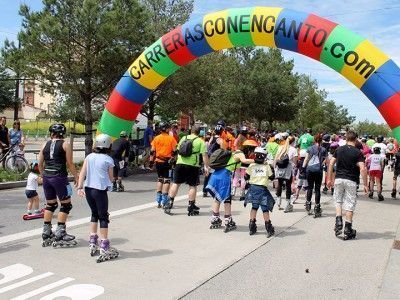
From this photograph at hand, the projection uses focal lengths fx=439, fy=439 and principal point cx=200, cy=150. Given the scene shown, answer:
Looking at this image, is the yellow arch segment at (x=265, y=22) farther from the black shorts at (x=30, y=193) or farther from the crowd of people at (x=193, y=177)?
the black shorts at (x=30, y=193)

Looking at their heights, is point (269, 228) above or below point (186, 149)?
below

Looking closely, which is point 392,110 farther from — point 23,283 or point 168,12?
point 168,12

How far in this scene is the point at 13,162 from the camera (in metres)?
12.5

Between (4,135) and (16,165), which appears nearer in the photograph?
(16,165)

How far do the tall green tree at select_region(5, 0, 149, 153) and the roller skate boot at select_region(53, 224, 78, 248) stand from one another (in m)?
8.37

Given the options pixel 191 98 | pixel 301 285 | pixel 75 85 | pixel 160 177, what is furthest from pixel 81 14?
pixel 301 285

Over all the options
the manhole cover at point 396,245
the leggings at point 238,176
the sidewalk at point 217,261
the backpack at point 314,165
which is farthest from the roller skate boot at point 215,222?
the leggings at point 238,176

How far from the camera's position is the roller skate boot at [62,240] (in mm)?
6295

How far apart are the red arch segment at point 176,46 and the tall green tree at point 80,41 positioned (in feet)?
7.73

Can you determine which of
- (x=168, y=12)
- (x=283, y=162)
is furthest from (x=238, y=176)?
(x=168, y=12)

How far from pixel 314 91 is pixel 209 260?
175 feet

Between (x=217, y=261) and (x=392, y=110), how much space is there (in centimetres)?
567

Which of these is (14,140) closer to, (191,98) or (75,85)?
(75,85)

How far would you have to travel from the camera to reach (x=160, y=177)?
30.9 ft
